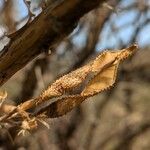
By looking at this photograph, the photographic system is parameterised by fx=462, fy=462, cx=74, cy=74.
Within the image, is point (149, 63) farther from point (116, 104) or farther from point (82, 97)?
point (116, 104)

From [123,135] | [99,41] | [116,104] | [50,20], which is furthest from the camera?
[116,104]

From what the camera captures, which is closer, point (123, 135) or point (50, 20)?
point (50, 20)

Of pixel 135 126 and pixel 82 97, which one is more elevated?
pixel 135 126

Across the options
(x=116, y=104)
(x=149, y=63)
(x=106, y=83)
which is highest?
(x=116, y=104)

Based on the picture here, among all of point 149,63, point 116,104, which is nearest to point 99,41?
point 149,63

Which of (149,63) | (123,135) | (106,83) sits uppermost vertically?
(149,63)

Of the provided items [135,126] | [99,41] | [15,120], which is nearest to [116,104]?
[135,126]

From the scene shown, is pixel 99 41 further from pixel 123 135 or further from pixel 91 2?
pixel 91 2

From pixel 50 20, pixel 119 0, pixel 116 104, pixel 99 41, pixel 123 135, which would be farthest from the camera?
pixel 116 104

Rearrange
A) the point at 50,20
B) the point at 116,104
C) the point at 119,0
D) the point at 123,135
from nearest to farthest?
the point at 50,20, the point at 119,0, the point at 123,135, the point at 116,104
